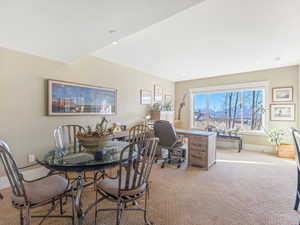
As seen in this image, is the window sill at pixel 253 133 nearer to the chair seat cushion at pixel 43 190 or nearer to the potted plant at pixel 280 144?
the potted plant at pixel 280 144

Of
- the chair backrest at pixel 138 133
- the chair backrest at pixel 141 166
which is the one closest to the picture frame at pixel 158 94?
the chair backrest at pixel 138 133

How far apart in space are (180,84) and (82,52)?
14.7 ft

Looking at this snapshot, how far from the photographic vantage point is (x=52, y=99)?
2.98 m

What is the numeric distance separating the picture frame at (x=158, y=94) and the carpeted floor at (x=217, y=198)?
2742 millimetres

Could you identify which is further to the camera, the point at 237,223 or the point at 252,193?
the point at 252,193

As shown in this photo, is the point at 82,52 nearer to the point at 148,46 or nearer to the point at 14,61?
the point at 14,61

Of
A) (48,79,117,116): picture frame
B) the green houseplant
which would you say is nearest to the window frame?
the green houseplant

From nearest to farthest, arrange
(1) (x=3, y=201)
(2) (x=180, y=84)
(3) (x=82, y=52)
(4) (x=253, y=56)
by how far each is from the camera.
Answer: (1) (x=3, y=201) → (3) (x=82, y=52) → (4) (x=253, y=56) → (2) (x=180, y=84)

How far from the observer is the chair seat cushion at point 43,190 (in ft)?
4.53

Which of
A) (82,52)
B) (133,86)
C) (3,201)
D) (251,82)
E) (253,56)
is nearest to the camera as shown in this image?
(3,201)

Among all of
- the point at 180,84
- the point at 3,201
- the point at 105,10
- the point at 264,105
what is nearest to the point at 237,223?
the point at 105,10

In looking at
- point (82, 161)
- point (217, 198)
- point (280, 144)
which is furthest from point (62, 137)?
point (280, 144)

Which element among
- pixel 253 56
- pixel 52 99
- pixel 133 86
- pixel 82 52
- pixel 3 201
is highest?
pixel 253 56

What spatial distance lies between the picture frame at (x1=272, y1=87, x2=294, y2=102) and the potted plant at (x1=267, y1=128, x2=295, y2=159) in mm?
887
